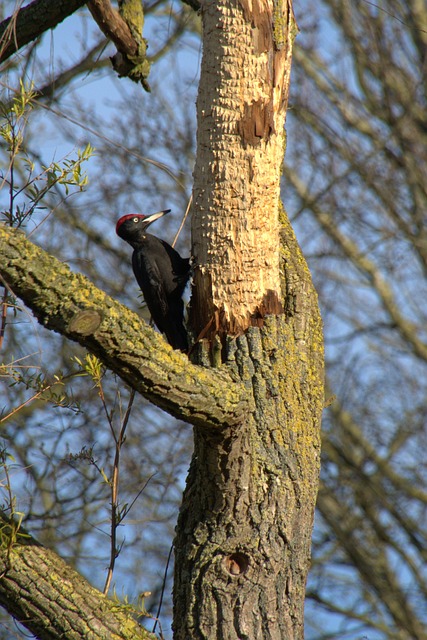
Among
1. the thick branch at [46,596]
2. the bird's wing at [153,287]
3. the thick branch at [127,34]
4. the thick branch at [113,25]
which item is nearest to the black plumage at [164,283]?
the bird's wing at [153,287]

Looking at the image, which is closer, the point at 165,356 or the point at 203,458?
the point at 165,356

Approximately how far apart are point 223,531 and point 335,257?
6.97m

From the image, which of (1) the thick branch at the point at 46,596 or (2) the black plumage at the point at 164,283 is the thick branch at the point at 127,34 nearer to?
(2) the black plumage at the point at 164,283

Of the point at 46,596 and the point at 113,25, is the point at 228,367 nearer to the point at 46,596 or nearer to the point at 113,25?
the point at 46,596

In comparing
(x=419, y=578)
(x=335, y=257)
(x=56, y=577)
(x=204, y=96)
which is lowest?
(x=56, y=577)

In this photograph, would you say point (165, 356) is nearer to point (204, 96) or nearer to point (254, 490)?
point (254, 490)

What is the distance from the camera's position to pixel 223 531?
2834mm

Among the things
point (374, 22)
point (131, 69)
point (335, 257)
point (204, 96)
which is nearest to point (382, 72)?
point (374, 22)

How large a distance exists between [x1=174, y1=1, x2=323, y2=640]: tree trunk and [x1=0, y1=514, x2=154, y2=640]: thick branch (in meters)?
0.37

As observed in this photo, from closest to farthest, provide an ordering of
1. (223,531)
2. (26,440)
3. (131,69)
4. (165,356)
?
(165,356) → (223,531) → (131,69) → (26,440)

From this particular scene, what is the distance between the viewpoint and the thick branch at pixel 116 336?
83.6 inches

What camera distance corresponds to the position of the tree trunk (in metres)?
2.79

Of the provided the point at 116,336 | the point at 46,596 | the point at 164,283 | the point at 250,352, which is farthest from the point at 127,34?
the point at 46,596

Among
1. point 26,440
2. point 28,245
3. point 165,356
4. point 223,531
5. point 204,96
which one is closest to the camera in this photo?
point 28,245
